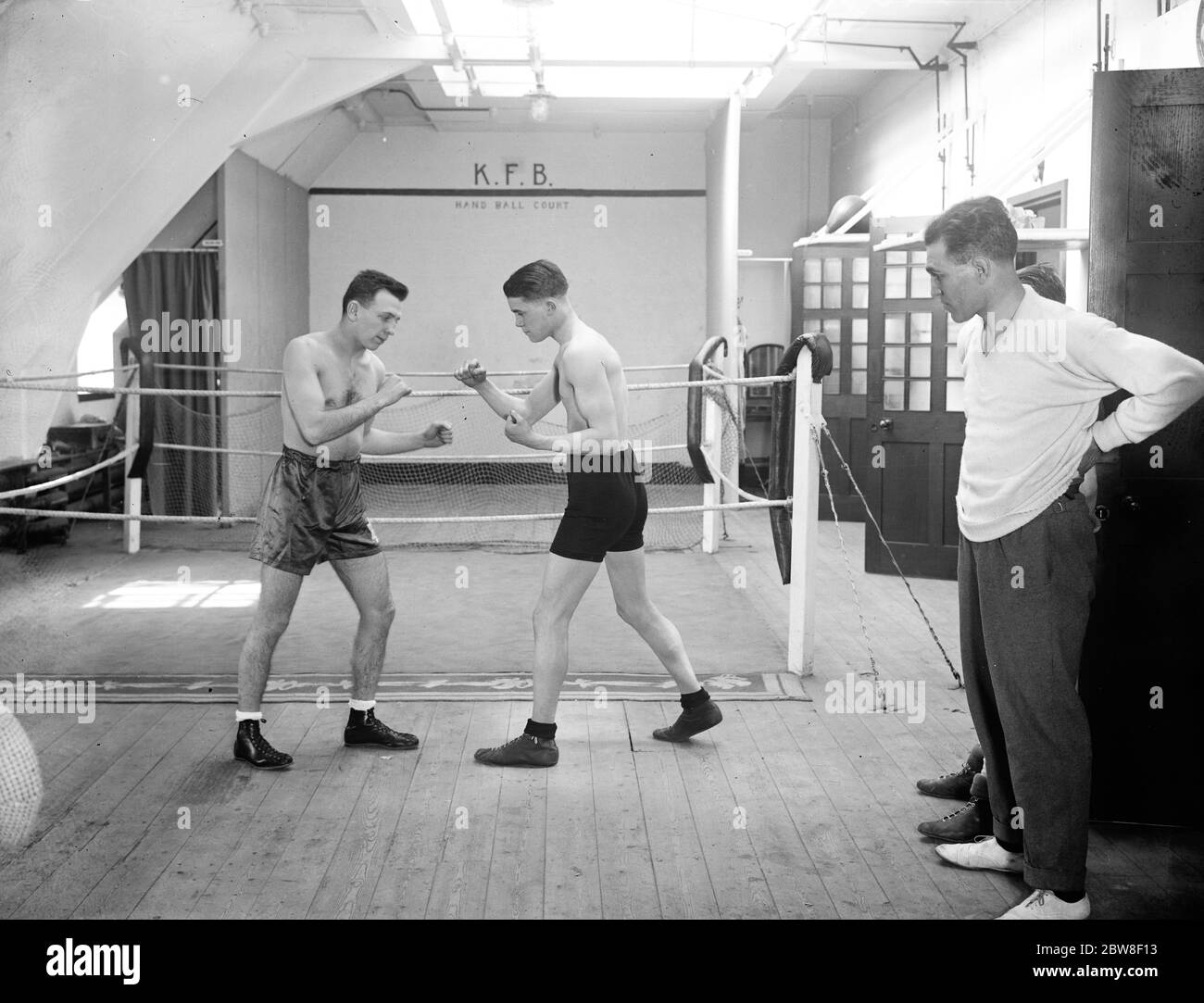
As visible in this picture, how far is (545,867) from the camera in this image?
2.77m

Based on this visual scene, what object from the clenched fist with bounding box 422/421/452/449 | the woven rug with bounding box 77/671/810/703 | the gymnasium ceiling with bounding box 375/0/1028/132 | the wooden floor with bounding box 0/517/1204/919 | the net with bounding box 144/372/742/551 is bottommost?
the wooden floor with bounding box 0/517/1204/919

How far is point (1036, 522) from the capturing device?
242 centimetres

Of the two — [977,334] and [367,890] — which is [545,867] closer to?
[367,890]

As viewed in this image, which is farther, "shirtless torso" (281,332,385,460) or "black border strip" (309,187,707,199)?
"black border strip" (309,187,707,199)

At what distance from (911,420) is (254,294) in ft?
17.8

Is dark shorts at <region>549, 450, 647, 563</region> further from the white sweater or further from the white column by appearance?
the white column

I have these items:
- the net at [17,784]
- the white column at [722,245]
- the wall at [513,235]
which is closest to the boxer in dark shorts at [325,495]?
the net at [17,784]

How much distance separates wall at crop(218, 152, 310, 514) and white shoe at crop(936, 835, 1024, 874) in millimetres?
6623

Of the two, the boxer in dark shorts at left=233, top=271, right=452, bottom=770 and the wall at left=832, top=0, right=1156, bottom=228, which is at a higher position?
the wall at left=832, top=0, right=1156, bottom=228

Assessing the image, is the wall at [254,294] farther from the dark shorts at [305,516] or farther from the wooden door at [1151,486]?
the wooden door at [1151,486]

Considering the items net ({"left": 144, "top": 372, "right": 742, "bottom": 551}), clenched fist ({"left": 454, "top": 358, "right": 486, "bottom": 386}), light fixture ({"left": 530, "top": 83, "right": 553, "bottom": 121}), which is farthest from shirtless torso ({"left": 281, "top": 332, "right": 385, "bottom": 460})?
light fixture ({"left": 530, "top": 83, "right": 553, "bottom": 121})

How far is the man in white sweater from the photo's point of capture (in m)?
2.41

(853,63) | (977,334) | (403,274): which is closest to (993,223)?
(977,334)

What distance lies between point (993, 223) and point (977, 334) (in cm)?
26
